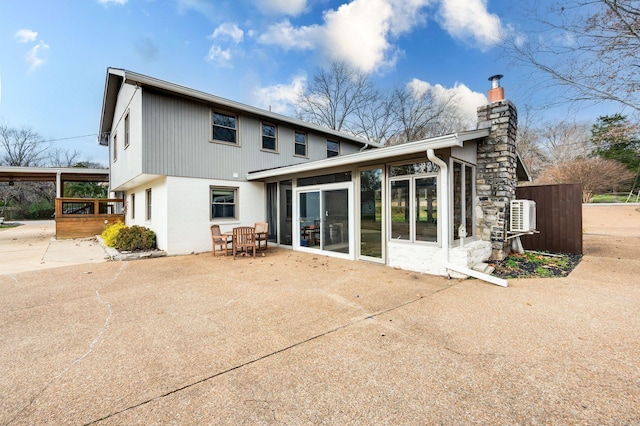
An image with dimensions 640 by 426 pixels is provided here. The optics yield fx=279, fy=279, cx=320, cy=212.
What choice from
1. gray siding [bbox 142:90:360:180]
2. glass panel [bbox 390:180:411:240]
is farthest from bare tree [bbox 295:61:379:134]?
glass panel [bbox 390:180:411:240]

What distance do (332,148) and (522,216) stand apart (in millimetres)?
8991

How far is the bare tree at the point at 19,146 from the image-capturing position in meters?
33.7

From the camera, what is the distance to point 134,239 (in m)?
8.28

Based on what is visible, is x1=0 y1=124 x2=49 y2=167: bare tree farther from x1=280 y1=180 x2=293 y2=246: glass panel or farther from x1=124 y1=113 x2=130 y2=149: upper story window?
x1=280 y1=180 x2=293 y2=246: glass panel

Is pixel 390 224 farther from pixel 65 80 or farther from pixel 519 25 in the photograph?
pixel 65 80

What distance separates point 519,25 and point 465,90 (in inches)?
585

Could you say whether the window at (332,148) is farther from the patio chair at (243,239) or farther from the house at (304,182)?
the patio chair at (243,239)

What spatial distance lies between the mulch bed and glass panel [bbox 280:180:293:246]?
19.4 feet

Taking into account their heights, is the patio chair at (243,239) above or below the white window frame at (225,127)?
below

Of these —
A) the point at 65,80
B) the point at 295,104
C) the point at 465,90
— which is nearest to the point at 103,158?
the point at 65,80

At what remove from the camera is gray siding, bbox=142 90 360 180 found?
7852 millimetres

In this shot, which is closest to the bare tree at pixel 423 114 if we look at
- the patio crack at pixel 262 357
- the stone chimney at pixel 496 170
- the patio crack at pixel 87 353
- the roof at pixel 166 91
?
the roof at pixel 166 91

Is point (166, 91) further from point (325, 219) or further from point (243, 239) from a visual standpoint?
point (325, 219)

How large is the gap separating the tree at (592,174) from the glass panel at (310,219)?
2254 centimetres
